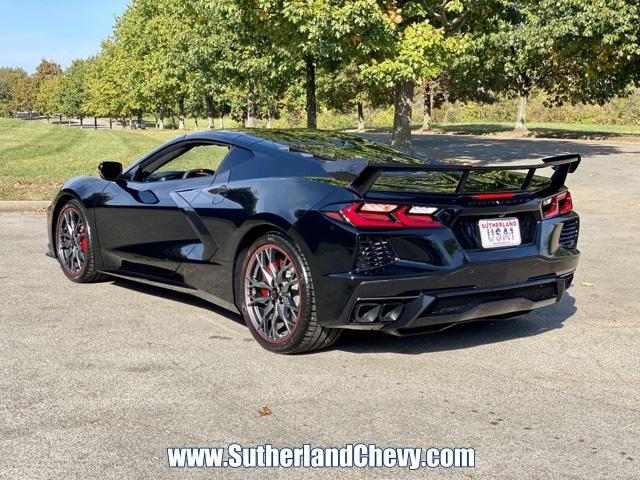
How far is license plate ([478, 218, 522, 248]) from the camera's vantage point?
479 cm

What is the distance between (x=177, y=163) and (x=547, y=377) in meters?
3.41

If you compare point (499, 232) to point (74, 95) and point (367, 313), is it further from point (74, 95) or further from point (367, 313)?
point (74, 95)

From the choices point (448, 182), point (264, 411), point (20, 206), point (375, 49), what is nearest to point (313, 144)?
point (448, 182)

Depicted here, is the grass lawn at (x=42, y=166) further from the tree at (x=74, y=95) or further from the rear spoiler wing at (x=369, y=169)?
the tree at (x=74, y=95)

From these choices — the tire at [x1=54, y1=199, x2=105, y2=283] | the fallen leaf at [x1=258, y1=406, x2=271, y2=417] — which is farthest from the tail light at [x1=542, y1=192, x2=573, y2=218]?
the tire at [x1=54, y1=199, x2=105, y2=283]

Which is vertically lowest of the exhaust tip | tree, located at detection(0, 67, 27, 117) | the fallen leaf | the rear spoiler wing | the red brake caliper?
the fallen leaf

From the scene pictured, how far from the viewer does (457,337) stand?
17.9ft

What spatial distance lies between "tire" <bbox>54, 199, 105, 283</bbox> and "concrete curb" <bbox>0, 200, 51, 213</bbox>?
4794mm

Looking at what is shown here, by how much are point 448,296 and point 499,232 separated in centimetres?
55

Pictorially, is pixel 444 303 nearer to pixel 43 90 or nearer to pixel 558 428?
pixel 558 428

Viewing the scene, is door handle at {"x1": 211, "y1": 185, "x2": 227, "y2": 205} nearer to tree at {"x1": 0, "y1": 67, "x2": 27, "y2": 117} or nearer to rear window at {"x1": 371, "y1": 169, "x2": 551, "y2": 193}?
rear window at {"x1": 371, "y1": 169, "x2": 551, "y2": 193}

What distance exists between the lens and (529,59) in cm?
3669

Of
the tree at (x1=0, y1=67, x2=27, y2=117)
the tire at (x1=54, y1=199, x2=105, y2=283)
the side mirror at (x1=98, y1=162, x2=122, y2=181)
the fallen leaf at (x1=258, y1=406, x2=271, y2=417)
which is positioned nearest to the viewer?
the fallen leaf at (x1=258, y1=406, x2=271, y2=417)

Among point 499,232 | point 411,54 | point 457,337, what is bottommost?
point 457,337
